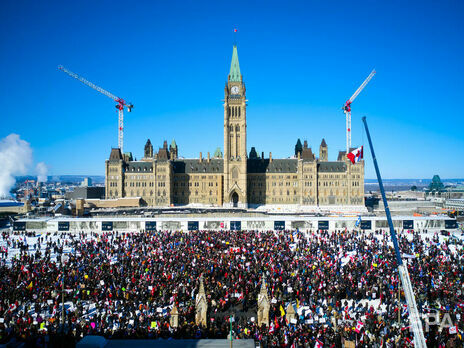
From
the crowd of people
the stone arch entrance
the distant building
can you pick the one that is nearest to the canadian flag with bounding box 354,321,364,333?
the crowd of people

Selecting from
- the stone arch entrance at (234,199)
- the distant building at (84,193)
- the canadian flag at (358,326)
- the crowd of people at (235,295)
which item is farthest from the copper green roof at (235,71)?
the canadian flag at (358,326)

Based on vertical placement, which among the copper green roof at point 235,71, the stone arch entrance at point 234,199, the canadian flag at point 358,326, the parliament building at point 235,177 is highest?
the copper green roof at point 235,71

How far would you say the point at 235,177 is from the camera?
323 feet

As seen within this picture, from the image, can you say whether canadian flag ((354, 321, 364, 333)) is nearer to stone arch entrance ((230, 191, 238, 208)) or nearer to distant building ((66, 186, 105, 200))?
stone arch entrance ((230, 191, 238, 208))

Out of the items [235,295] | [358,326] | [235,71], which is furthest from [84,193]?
[358,326]

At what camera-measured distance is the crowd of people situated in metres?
18.6

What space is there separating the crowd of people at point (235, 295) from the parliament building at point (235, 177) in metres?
63.5

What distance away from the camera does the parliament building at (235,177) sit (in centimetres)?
9856

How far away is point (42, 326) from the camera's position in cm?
1925

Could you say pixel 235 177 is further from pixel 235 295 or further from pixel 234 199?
pixel 235 295

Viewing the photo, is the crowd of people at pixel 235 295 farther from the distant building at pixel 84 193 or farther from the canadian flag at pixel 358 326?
the distant building at pixel 84 193

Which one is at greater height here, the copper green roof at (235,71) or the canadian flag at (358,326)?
the copper green roof at (235,71)

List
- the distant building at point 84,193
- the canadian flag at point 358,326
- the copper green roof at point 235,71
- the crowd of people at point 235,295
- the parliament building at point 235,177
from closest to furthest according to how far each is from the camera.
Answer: the canadian flag at point 358,326, the crowd of people at point 235,295, the parliament building at point 235,177, the copper green roof at point 235,71, the distant building at point 84,193

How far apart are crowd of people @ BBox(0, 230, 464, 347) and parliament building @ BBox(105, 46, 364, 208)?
6348 cm
